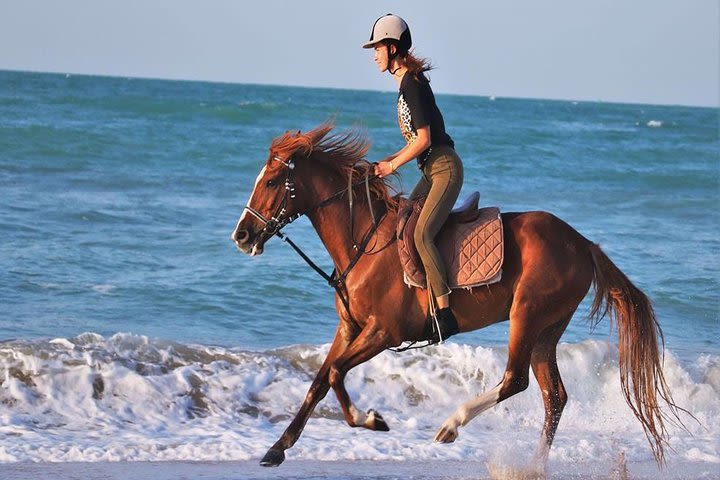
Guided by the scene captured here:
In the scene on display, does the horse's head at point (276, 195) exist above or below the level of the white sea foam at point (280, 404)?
above

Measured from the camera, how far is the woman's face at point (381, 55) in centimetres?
606

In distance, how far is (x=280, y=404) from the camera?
29.7 feet

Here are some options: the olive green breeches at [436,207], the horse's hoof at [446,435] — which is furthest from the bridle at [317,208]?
the horse's hoof at [446,435]

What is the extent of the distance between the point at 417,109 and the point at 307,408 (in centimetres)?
177

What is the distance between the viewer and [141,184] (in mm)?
20859

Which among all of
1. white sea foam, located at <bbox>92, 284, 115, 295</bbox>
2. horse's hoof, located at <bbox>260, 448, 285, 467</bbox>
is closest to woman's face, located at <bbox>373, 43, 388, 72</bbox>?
horse's hoof, located at <bbox>260, 448, 285, 467</bbox>

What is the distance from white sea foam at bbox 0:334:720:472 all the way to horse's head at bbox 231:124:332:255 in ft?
6.64

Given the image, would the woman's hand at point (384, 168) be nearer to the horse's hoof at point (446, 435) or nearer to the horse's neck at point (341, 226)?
the horse's neck at point (341, 226)

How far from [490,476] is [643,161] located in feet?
89.2

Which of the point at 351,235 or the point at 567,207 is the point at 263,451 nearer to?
the point at 351,235

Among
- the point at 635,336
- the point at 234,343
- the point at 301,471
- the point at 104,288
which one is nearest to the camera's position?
the point at 635,336

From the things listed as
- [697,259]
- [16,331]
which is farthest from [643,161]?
[16,331]

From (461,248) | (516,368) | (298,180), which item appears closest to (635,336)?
(516,368)

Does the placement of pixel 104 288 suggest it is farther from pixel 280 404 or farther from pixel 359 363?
pixel 359 363
